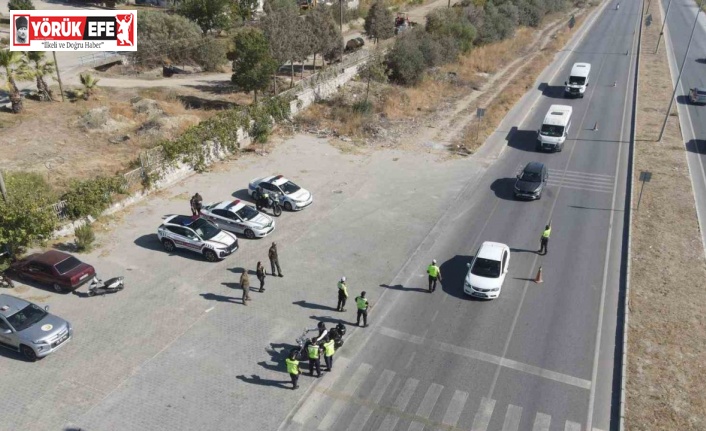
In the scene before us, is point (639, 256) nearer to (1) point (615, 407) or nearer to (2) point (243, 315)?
(1) point (615, 407)

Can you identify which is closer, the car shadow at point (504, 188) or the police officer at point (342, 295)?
the police officer at point (342, 295)

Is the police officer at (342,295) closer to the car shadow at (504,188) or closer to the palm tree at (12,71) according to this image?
the car shadow at (504,188)

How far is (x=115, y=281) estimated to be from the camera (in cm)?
2006

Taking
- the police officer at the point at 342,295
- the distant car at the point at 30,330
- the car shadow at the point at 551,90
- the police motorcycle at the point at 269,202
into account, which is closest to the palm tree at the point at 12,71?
the police motorcycle at the point at 269,202

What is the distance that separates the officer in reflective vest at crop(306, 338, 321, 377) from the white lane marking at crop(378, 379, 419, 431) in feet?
8.73

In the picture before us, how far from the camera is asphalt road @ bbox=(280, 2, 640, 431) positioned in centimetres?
1503

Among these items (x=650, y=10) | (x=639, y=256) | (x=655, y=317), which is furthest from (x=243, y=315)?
(x=650, y=10)

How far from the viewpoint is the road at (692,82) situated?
31.1 m

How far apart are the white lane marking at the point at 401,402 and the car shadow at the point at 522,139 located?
24744 millimetres

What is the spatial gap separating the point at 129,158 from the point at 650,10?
369ft

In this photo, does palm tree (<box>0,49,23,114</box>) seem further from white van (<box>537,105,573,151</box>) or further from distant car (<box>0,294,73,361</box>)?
white van (<box>537,105,573,151</box>)

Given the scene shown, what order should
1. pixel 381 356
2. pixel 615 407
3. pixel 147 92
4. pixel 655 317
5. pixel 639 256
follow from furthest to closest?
pixel 147 92, pixel 639 256, pixel 655 317, pixel 381 356, pixel 615 407

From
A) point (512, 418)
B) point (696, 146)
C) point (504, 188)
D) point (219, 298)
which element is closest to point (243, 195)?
point (219, 298)

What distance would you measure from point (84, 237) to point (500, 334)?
18267 millimetres
